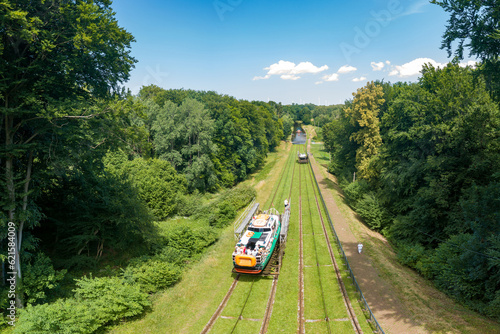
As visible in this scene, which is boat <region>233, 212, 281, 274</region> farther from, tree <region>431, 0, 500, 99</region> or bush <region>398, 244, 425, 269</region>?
tree <region>431, 0, 500, 99</region>

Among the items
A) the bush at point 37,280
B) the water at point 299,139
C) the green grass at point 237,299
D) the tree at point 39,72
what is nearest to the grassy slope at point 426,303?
the green grass at point 237,299

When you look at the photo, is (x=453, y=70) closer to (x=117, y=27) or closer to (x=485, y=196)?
(x=485, y=196)

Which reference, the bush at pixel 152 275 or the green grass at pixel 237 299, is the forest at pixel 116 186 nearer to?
the bush at pixel 152 275

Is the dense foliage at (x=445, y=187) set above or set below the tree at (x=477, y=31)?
below

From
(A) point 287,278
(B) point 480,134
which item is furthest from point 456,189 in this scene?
(A) point 287,278

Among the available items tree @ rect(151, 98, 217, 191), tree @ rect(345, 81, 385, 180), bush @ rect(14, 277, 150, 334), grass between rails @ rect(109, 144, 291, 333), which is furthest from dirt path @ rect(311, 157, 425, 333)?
tree @ rect(151, 98, 217, 191)
